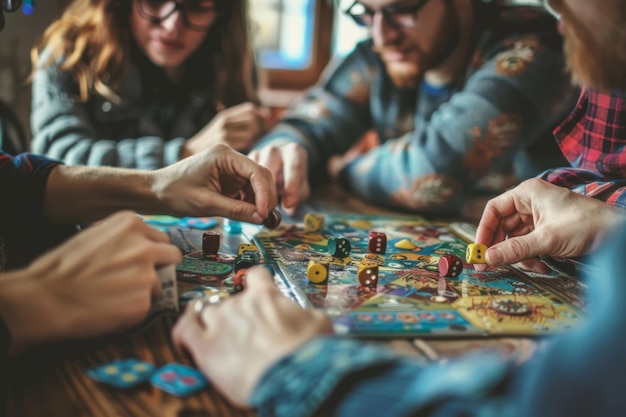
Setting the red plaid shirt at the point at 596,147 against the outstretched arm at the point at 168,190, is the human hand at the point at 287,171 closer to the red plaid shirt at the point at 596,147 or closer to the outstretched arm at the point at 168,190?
the outstretched arm at the point at 168,190

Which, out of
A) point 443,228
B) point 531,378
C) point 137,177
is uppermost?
point 531,378

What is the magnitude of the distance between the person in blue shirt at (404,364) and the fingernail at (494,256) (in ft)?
0.91

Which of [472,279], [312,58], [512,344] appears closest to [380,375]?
[512,344]

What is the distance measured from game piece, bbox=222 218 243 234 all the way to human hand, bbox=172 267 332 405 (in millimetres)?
479

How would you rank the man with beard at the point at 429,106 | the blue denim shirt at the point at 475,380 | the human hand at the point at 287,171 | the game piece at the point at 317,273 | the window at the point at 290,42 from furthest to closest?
the window at the point at 290,42, the man with beard at the point at 429,106, the human hand at the point at 287,171, the game piece at the point at 317,273, the blue denim shirt at the point at 475,380

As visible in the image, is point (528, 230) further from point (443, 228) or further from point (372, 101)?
point (372, 101)

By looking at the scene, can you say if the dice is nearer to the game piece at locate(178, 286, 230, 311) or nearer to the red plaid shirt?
the game piece at locate(178, 286, 230, 311)

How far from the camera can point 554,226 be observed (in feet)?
3.14

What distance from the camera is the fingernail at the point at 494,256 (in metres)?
0.95

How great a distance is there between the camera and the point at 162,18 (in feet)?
5.85

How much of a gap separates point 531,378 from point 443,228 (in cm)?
84

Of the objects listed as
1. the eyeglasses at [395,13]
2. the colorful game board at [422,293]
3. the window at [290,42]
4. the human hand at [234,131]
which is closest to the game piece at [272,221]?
the colorful game board at [422,293]

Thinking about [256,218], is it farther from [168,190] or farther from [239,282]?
[239,282]

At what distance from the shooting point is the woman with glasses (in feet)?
5.54
